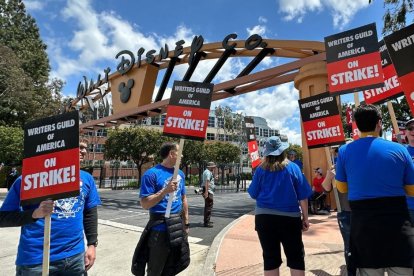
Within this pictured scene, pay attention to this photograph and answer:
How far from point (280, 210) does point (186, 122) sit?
1.76 meters

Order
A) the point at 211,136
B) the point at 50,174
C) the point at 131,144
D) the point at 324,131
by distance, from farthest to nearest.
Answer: the point at 211,136, the point at 131,144, the point at 324,131, the point at 50,174

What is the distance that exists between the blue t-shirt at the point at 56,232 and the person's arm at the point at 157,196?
0.71 m

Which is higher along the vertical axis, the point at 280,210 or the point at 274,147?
the point at 274,147

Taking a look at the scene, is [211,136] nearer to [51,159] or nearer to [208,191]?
[208,191]

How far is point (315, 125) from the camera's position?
4566mm

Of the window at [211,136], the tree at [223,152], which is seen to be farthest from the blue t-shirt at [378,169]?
the window at [211,136]

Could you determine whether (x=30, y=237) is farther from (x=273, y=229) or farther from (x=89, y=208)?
(x=273, y=229)

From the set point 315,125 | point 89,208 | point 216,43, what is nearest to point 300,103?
point 315,125

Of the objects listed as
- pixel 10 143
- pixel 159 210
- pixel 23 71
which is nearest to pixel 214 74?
pixel 159 210

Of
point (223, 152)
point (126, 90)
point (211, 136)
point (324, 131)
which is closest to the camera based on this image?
point (324, 131)

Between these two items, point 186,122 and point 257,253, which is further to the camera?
point 257,253

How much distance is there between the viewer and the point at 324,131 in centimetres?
450

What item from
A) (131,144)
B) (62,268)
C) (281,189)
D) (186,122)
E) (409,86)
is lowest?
(62,268)

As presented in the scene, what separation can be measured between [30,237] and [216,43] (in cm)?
1141
